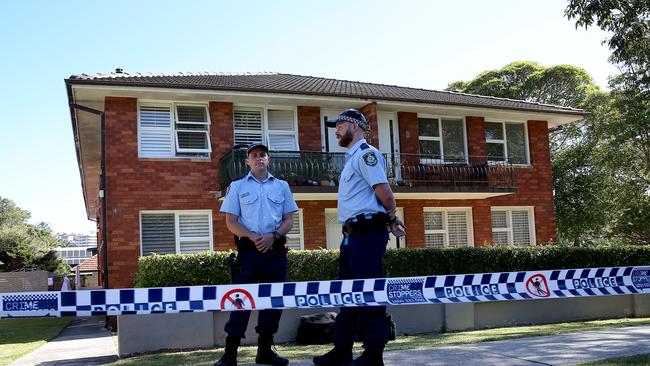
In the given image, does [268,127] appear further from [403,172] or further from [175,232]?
[403,172]

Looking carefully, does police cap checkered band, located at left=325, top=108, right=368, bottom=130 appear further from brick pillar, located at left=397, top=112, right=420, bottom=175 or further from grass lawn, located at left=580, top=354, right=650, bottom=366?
brick pillar, located at left=397, top=112, right=420, bottom=175

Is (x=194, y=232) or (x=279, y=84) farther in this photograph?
(x=279, y=84)

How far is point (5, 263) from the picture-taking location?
117ft

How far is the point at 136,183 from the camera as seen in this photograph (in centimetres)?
1474

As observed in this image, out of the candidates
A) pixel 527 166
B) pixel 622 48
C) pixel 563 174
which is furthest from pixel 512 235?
pixel 563 174

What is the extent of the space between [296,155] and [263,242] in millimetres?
10539

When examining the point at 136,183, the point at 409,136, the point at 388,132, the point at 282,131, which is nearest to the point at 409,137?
the point at 409,136

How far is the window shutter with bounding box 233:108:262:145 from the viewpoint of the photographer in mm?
16047

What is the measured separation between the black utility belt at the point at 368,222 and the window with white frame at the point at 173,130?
1129 cm

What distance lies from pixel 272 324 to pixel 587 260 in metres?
10.4

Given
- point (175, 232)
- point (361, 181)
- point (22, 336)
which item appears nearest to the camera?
point (361, 181)

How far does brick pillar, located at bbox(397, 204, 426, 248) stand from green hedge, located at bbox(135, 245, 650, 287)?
176 inches

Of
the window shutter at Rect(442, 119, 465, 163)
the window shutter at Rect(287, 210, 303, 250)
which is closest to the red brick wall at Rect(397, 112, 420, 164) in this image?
the window shutter at Rect(442, 119, 465, 163)

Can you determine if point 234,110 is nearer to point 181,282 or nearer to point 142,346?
point 181,282
